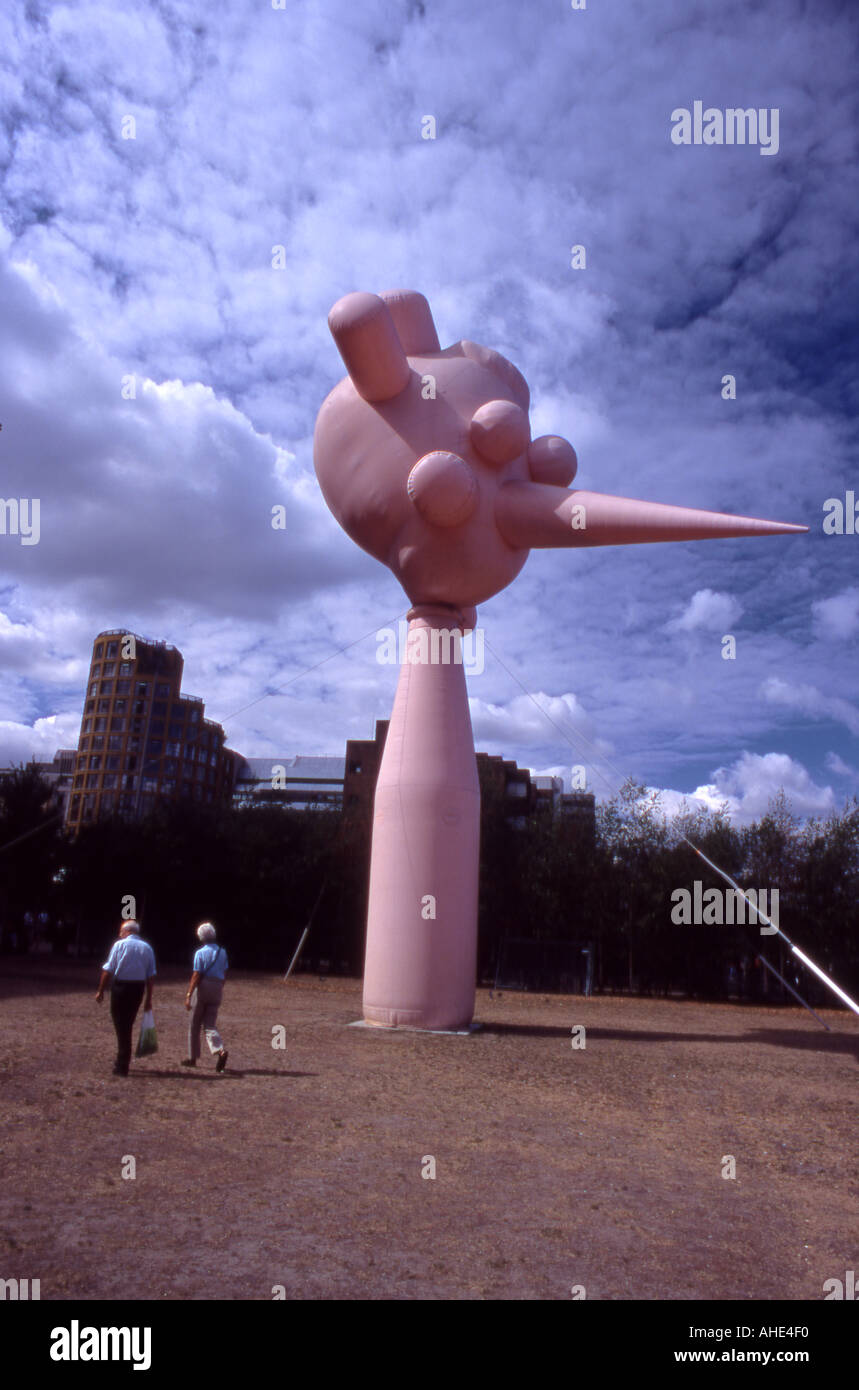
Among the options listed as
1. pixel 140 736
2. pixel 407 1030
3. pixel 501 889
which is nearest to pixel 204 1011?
A: pixel 407 1030

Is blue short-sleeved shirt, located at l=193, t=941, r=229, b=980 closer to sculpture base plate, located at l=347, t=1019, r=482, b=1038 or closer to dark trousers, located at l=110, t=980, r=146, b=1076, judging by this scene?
dark trousers, located at l=110, t=980, r=146, b=1076

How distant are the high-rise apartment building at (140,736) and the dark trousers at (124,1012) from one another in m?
102

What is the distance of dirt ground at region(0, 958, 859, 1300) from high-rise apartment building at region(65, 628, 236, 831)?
101 m

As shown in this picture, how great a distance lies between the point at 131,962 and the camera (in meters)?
9.71

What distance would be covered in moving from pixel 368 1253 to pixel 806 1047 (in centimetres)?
1396

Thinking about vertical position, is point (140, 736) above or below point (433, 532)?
above

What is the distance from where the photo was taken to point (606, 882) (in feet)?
104

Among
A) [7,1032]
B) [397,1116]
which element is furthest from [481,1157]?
[7,1032]

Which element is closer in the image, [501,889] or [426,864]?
[426,864]

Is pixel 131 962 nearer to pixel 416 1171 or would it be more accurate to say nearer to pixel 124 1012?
pixel 124 1012

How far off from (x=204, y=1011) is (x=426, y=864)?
171 inches

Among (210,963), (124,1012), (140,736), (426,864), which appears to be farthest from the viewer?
(140,736)

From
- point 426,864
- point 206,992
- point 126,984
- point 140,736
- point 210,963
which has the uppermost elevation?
point 140,736

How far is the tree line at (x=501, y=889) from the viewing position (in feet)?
100
